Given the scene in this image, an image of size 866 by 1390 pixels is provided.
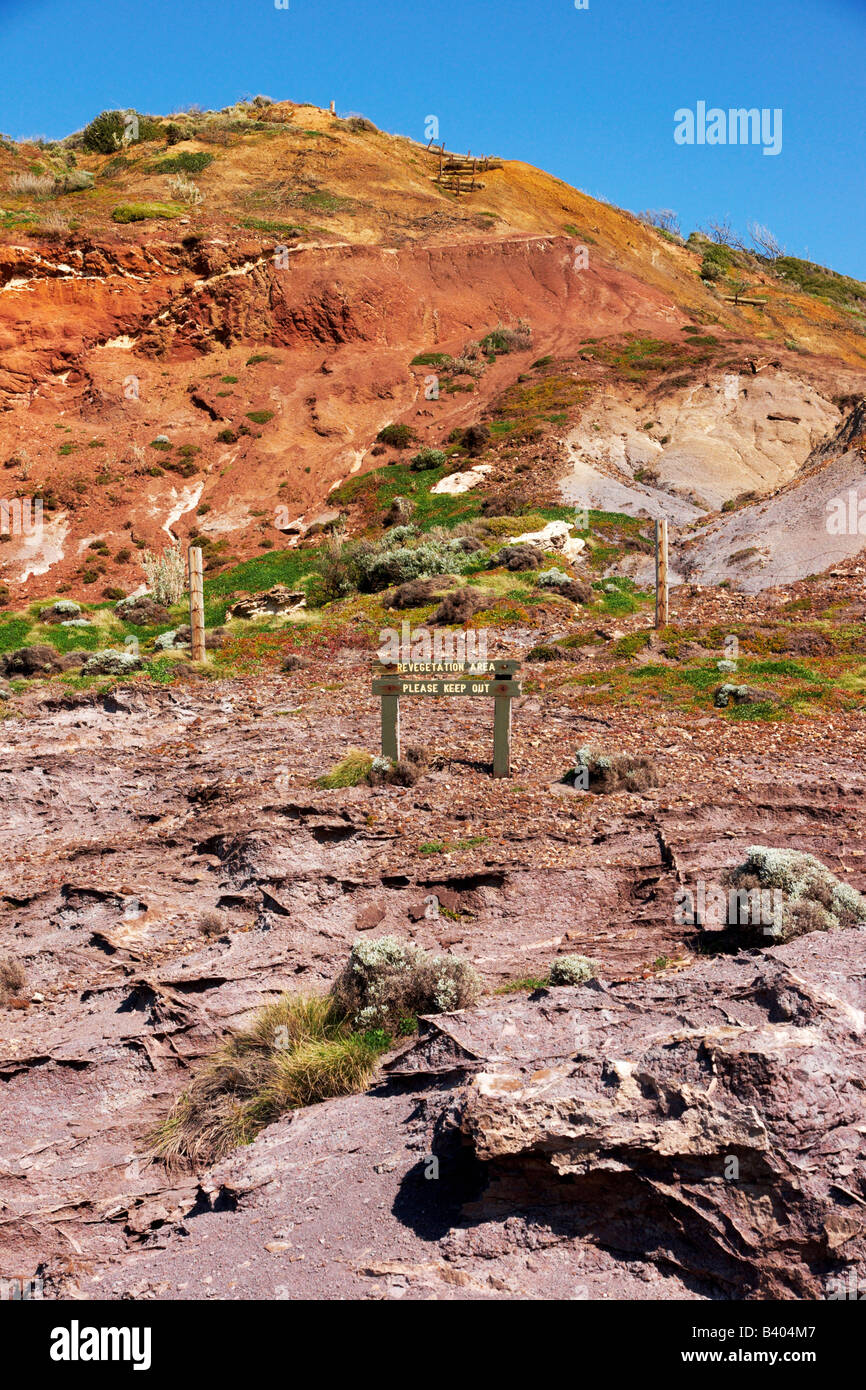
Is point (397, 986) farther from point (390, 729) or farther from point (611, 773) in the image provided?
point (390, 729)

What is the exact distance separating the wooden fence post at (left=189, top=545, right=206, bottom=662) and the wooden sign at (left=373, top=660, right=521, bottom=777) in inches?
245

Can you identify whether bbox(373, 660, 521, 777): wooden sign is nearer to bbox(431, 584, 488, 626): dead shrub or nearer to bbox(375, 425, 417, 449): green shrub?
bbox(431, 584, 488, 626): dead shrub

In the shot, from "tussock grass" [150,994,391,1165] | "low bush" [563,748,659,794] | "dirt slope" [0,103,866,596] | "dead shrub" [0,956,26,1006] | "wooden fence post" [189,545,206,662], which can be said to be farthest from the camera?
"dirt slope" [0,103,866,596]

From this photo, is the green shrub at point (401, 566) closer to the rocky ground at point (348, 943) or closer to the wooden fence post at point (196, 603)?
the wooden fence post at point (196, 603)

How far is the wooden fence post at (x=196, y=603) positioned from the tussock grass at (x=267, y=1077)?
10.4 m

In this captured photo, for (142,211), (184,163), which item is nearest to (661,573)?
(142,211)

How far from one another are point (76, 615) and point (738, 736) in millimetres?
15137

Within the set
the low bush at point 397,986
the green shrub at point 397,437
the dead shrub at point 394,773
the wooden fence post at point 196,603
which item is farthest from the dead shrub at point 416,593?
the green shrub at point 397,437

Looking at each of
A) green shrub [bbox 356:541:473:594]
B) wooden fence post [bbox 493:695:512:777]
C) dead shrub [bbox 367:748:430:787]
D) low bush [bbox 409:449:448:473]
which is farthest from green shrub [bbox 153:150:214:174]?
wooden fence post [bbox 493:695:512:777]

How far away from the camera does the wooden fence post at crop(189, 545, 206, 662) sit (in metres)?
15.3

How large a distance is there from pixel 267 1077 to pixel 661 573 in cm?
1228

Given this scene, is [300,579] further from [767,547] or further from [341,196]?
[341,196]

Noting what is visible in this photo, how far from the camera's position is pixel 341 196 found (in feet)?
136

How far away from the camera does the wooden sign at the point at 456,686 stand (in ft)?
33.4
